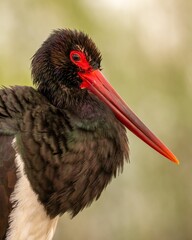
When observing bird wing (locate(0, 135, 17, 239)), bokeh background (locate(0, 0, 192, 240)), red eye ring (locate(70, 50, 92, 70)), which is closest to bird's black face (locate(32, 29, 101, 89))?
red eye ring (locate(70, 50, 92, 70))

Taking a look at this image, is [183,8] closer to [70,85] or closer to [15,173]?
[70,85]

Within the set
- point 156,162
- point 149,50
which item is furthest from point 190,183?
point 149,50

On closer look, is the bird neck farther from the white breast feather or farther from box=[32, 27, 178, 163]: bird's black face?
the white breast feather

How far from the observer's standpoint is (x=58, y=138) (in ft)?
14.3

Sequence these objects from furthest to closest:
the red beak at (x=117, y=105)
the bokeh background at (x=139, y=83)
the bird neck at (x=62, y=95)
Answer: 1. the bokeh background at (x=139, y=83)
2. the red beak at (x=117, y=105)
3. the bird neck at (x=62, y=95)

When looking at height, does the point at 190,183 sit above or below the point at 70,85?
below

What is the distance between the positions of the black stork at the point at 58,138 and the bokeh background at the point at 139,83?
3.48 metres

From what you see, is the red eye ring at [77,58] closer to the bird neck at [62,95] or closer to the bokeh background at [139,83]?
the bird neck at [62,95]

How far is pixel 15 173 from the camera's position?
13.9 feet

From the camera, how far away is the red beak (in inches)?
184

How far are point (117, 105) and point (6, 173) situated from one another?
30.8 inches

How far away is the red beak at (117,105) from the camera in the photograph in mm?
4680

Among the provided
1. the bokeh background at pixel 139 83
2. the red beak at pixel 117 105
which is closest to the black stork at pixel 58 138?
the red beak at pixel 117 105

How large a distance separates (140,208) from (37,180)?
446cm
